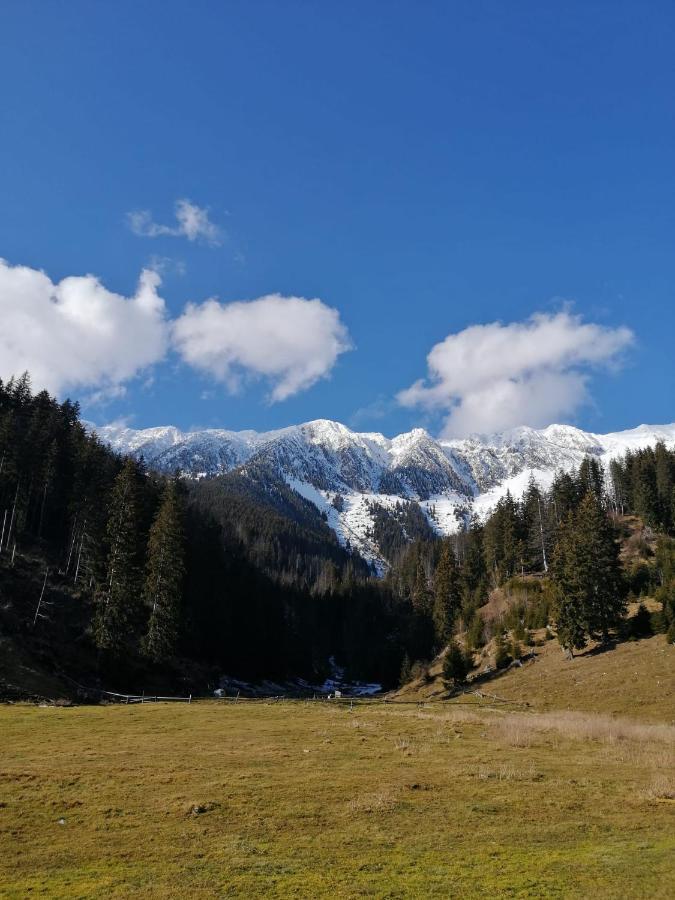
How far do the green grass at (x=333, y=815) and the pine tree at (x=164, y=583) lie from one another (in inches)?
1124

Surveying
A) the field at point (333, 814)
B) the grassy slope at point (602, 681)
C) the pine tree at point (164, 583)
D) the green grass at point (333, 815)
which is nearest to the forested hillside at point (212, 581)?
the pine tree at point (164, 583)

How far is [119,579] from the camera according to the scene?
55.2m

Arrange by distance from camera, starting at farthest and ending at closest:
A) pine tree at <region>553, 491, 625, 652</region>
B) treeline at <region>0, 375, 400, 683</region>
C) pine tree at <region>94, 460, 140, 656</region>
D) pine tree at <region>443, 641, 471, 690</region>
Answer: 1. pine tree at <region>443, 641, 471, 690</region>
2. pine tree at <region>553, 491, 625, 652</region>
3. treeline at <region>0, 375, 400, 683</region>
4. pine tree at <region>94, 460, 140, 656</region>

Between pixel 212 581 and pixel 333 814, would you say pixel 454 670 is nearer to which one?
pixel 212 581

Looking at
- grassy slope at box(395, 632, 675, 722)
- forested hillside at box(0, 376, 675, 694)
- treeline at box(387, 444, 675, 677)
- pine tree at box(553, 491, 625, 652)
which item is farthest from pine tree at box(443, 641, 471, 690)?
pine tree at box(553, 491, 625, 652)

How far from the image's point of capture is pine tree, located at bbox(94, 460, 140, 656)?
52.6 metres

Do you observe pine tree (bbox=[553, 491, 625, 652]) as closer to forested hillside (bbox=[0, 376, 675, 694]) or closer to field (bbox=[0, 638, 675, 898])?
forested hillside (bbox=[0, 376, 675, 694])

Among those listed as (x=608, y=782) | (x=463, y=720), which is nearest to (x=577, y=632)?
(x=463, y=720)

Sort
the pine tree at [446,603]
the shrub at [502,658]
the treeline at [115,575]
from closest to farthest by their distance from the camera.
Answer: the treeline at [115,575] → the shrub at [502,658] → the pine tree at [446,603]

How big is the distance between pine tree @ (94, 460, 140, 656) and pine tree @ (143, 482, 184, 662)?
70.2 inches

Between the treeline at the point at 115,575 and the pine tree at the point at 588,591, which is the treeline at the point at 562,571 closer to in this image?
the pine tree at the point at 588,591

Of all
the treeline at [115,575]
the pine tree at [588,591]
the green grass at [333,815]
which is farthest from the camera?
the pine tree at [588,591]

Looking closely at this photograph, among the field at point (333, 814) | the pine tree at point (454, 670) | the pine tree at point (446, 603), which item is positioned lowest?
the pine tree at point (454, 670)

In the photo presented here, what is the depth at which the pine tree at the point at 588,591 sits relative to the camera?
66688mm
